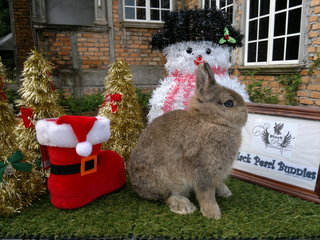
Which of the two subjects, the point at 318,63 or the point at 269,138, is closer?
the point at 269,138

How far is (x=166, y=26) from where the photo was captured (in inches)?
98.5

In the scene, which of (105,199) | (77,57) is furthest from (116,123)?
(77,57)

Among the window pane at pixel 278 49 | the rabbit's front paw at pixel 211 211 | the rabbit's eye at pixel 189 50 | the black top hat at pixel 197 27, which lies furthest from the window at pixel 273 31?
the rabbit's front paw at pixel 211 211

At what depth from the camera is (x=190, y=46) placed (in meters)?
2.48

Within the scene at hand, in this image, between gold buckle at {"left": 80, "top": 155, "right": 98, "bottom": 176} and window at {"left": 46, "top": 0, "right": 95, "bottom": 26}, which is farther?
window at {"left": 46, "top": 0, "right": 95, "bottom": 26}

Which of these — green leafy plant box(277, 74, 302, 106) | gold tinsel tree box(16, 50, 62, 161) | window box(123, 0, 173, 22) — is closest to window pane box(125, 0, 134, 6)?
window box(123, 0, 173, 22)

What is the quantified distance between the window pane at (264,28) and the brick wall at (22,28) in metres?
7.23

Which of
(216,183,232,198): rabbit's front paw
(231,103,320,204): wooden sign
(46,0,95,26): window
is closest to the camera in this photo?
(231,103,320,204): wooden sign

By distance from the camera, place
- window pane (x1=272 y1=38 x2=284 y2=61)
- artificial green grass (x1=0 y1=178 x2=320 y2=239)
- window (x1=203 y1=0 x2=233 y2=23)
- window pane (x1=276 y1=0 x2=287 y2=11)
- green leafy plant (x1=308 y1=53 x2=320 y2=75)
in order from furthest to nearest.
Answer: window (x1=203 y1=0 x2=233 y2=23) < window pane (x1=272 y1=38 x2=284 y2=61) < window pane (x1=276 y1=0 x2=287 y2=11) < green leafy plant (x1=308 y1=53 x2=320 y2=75) < artificial green grass (x1=0 y1=178 x2=320 y2=239)

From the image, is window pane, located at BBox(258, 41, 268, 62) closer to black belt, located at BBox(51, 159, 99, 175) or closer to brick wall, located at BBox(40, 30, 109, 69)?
brick wall, located at BBox(40, 30, 109, 69)

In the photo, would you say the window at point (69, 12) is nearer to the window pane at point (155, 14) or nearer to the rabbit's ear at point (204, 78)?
the window pane at point (155, 14)

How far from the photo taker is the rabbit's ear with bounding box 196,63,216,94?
154 centimetres

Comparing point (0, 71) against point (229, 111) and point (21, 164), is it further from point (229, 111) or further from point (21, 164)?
point (229, 111)

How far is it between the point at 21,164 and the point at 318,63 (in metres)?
3.93
